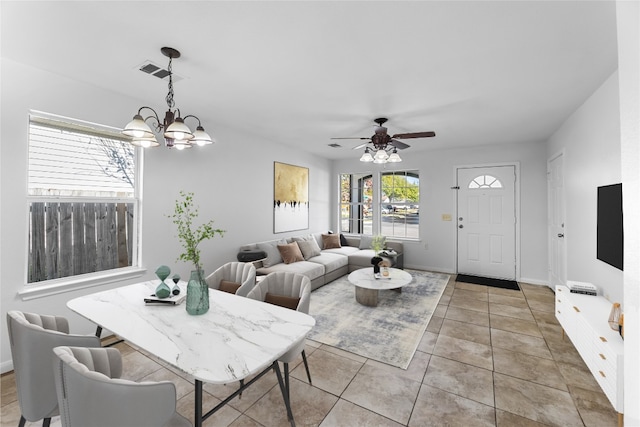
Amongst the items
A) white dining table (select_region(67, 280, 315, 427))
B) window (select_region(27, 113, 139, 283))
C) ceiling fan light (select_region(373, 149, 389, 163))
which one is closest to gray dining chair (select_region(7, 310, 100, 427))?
white dining table (select_region(67, 280, 315, 427))

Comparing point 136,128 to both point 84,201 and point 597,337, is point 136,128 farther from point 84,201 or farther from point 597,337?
point 597,337

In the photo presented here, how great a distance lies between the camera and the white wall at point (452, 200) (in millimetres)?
4871

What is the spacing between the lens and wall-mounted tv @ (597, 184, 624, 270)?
223 centimetres

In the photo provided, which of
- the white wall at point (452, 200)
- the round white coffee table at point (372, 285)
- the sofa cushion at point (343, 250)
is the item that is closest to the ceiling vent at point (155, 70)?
the round white coffee table at point (372, 285)

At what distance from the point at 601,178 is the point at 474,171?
2.81 metres

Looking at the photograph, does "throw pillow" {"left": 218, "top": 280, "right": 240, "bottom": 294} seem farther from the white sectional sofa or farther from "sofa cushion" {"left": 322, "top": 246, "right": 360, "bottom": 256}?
"sofa cushion" {"left": 322, "top": 246, "right": 360, "bottom": 256}

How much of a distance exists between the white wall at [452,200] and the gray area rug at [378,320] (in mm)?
1189

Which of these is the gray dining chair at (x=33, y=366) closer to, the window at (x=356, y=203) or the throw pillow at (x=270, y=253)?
the throw pillow at (x=270, y=253)

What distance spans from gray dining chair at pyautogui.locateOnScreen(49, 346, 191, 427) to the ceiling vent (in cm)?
216

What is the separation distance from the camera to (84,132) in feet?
9.05

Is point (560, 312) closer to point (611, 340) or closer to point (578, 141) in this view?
point (611, 340)

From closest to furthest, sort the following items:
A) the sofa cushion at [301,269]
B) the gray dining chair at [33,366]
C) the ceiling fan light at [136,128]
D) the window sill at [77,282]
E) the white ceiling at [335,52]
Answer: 1. the gray dining chair at [33,366]
2. the white ceiling at [335,52]
3. the ceiling fan light at [136,128]
4. the window sill at [77,282]
5. the sofa cushion at [301,269]

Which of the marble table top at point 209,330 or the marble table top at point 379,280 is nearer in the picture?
the marble table top at point 209,330

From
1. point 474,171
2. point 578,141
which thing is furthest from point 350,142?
point 578,141
